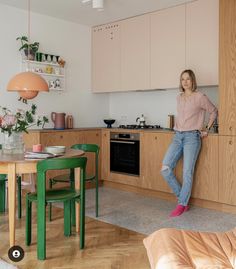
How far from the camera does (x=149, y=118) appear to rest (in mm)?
5328

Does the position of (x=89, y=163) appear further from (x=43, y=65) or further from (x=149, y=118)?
(x=43, y=65)

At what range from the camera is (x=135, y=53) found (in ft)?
16.5

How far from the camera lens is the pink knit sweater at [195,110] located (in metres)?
3.97

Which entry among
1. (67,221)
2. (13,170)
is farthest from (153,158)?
(13,170)

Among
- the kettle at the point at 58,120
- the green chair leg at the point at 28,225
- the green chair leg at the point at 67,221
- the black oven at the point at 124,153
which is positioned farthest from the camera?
the kettle at the point at 58,120

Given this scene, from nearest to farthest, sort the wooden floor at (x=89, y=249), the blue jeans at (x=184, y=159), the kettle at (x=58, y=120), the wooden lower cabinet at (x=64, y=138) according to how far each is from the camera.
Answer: the wooden floor at (x=89, y=249) → the blue jeans at (x=184, y=159) → the wooden lower cabinet at (x=64, y=138) → the kettle at (x=58, y=120)

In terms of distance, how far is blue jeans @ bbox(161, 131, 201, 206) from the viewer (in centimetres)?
395

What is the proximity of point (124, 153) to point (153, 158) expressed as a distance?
1.80ft

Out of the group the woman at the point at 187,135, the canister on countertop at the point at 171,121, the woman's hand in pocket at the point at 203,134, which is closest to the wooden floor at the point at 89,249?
the woman at the point at 187,135

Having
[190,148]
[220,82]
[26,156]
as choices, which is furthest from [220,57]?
[26,156]

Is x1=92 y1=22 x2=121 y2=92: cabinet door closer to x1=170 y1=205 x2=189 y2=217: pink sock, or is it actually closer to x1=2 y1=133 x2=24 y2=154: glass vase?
x1=170 y1=205 x2=189 y2=217: pink sock

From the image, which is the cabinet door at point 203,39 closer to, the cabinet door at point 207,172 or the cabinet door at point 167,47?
the cabinet door at point 167,47

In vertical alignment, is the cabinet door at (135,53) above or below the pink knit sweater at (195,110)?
above

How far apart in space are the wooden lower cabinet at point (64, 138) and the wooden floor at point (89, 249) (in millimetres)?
1327
